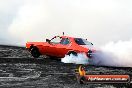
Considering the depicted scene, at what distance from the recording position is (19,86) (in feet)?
39.2

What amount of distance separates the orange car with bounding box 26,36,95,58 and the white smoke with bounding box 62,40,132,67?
0.37 metres

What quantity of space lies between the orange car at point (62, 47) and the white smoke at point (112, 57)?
0.37m

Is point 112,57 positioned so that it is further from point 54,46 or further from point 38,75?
point 38,75

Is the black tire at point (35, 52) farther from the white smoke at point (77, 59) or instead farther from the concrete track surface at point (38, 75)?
the white smoke at point (77, 59)

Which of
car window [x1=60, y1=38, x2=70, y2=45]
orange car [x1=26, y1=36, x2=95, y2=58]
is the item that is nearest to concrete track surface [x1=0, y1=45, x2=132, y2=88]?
orange car [x1=26, y1=36, x2=95, y2=58]

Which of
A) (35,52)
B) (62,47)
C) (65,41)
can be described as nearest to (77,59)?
(62,47)

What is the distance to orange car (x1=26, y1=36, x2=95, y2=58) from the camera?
61.0ft

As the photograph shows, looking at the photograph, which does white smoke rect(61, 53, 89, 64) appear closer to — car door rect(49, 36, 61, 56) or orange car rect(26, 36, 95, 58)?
orange car rect(26, 36, 95, 58)

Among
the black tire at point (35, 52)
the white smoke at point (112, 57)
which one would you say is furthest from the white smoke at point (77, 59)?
the black tire at point (35, 52)

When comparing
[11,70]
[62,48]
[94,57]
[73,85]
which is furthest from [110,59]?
[73,85]

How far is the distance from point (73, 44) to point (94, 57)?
1.47 meters

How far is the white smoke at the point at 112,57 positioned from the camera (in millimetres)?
18250

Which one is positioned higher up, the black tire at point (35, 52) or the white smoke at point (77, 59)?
the black tire at point (35, 52)

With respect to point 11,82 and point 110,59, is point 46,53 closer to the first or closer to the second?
point 110,59
